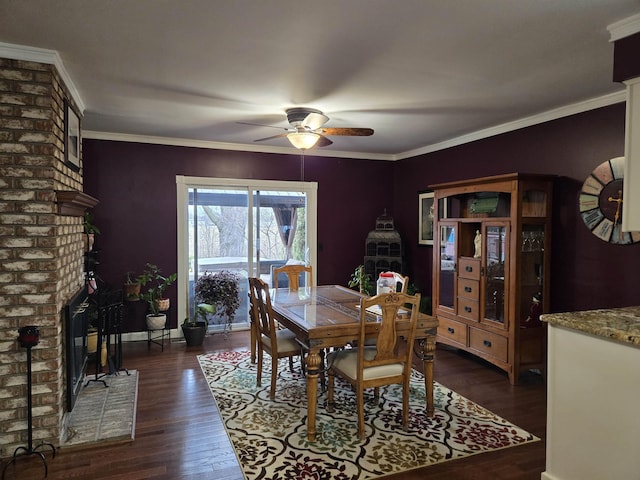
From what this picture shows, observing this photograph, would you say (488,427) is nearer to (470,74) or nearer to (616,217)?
(616,217)

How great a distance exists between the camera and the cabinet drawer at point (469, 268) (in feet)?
13.8

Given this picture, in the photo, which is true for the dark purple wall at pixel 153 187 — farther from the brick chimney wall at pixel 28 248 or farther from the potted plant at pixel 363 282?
the brick chimney wall at pixel 28 248

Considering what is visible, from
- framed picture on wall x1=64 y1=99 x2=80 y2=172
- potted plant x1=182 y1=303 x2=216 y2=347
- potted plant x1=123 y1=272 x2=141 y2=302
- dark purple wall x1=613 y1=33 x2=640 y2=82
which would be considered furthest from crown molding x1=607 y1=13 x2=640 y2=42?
potted plant x1=123 y1=272 x2=141 y2=302

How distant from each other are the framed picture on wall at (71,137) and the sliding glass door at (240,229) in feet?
5.86

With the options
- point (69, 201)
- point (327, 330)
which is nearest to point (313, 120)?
point (327, 330)

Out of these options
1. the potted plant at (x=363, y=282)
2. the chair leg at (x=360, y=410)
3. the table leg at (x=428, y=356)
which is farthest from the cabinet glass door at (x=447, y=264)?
the chair leg at (x=360, y=410)

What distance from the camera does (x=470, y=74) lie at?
292cm

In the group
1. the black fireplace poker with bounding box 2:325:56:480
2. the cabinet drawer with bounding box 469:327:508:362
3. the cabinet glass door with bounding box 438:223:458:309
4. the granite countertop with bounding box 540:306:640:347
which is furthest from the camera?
the cabinet glass door with bounding box 438:223:458:309

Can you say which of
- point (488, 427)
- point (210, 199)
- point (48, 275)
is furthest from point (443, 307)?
point (48, 275)

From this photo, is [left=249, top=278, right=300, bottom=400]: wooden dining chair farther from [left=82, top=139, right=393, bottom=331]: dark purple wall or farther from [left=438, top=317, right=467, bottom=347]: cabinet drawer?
[left=82, top=139, right=393, bottom=331]: dark purple wall

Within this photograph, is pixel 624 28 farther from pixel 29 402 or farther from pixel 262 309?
pixel 29 402

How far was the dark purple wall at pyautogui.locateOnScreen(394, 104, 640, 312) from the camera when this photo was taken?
3.37 meters

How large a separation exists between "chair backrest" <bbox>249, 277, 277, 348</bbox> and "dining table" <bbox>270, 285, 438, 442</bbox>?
3.8 inches

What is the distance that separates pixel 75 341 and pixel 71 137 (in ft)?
4.95
